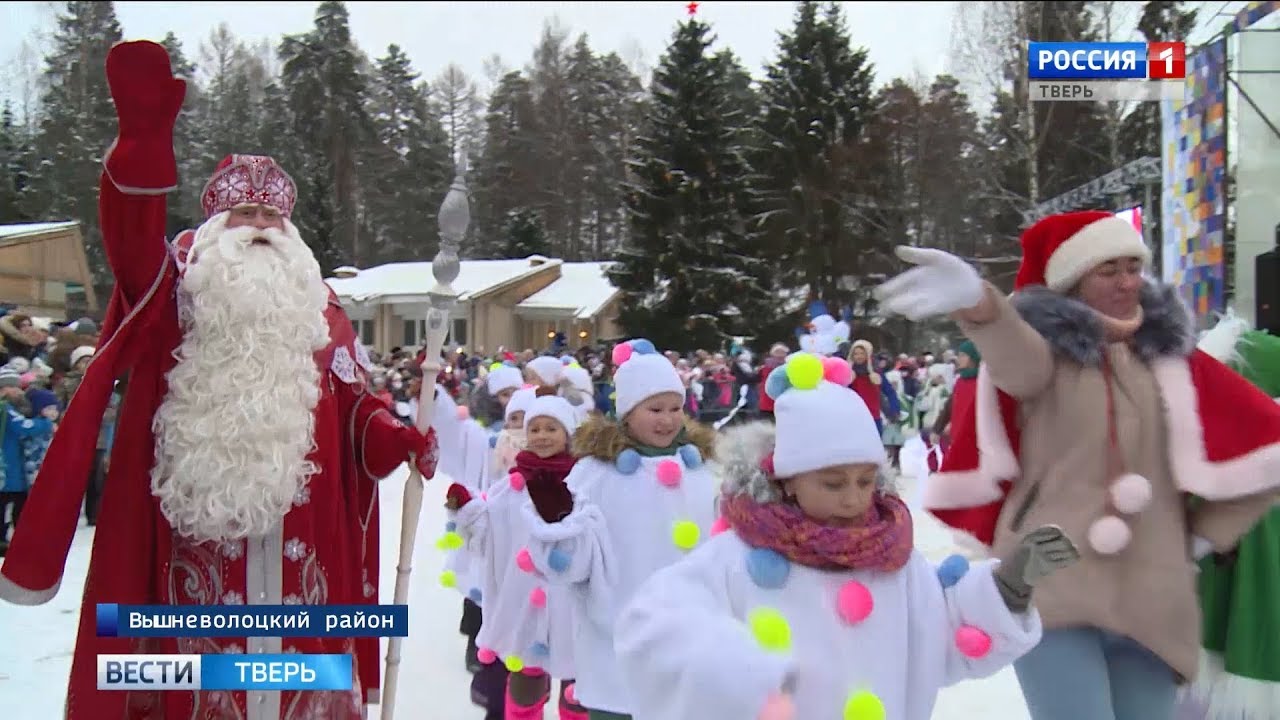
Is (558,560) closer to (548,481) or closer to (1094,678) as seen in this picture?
(548,481)

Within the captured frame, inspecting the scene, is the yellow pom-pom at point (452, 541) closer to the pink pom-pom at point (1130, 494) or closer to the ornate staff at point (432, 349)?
the ornate staff at point (432, 349)

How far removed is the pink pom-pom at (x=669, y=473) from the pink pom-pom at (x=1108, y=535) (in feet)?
5.34

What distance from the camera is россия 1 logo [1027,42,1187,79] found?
876 cm

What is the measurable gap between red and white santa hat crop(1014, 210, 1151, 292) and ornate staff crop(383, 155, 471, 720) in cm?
190

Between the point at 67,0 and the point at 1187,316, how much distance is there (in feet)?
27.6

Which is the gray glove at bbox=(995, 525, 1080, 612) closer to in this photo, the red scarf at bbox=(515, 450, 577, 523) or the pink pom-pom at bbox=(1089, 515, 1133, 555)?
the pink pom-pom at bbox=(1089, 515, 1133, 555)

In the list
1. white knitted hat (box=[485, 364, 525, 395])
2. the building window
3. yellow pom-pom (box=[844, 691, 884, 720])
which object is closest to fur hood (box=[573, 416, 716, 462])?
yellow pom-pom (box=[844, 691, 884, 720])

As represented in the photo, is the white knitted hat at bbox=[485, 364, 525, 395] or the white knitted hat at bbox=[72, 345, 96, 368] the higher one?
the white knitted hat at bbox=[72, 345, 96, 368]

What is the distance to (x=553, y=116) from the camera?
35.5 m

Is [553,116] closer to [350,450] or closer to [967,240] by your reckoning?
[967,240]

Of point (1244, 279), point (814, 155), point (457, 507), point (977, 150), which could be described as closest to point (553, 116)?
point (814, 155)

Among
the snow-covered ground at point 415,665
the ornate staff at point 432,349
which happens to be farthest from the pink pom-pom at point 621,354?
the snow-covered ground at point 415,665

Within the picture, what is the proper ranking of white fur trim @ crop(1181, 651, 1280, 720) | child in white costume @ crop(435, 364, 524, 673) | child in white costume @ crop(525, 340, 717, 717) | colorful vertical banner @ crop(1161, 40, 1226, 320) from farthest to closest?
colorful vertical banner @ crop(1161, 40, 1226, 320) < child in white costume @ crop(435, 364, 524, 673) < child in white costume @ crop(525, 340, 717, 717) < white fur trim @ crop(1181, 651, 1280, 720)

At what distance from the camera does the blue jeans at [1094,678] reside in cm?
267
